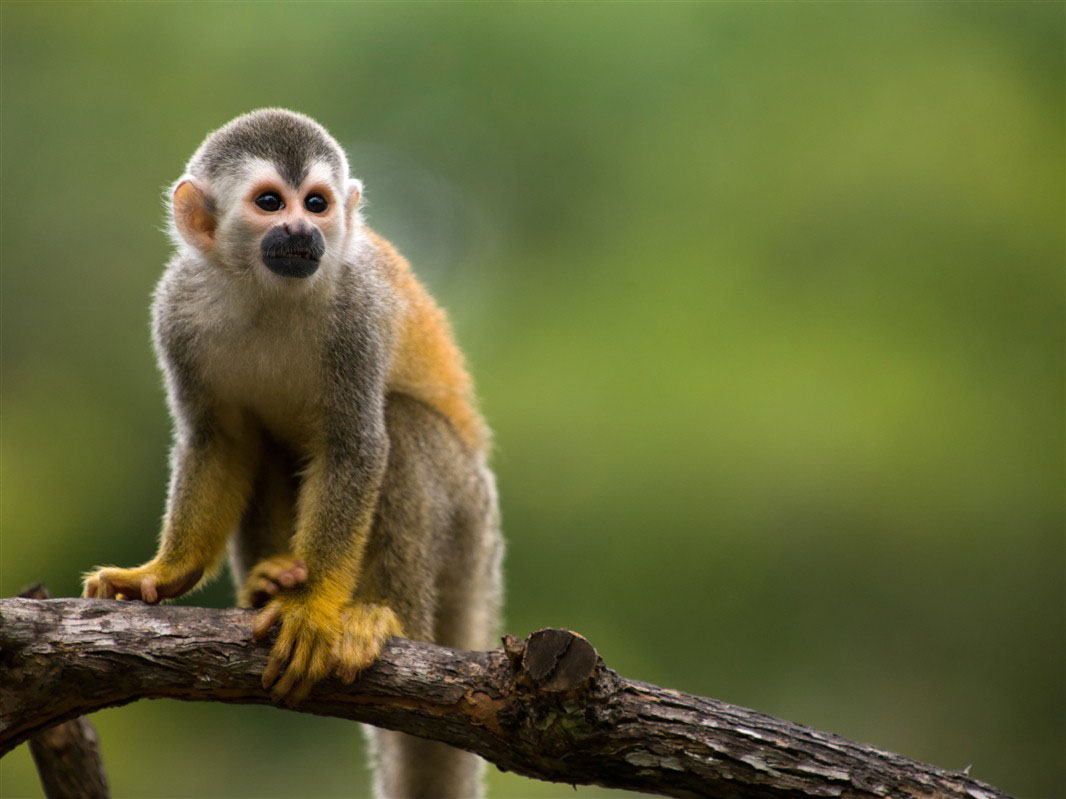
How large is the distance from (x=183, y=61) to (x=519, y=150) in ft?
8.99

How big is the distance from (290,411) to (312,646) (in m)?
0.99

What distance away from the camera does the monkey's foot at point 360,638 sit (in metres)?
3.31

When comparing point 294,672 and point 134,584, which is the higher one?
point 134,584

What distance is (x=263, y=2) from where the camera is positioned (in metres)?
8.83

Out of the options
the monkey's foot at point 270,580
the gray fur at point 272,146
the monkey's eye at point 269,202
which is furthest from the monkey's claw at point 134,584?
the gray fur at point 272,146

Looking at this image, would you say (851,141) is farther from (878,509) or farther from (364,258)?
(364,258)

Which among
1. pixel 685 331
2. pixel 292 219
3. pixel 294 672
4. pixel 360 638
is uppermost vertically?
pixel 685 331

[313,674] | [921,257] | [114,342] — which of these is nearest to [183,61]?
[114,342]

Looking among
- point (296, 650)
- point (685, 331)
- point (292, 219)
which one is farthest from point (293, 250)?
point (685, 331)

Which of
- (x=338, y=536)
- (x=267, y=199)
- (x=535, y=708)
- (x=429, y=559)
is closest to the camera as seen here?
(x=535, y=708)

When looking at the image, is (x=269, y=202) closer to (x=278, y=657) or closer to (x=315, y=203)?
(x=315, y=203)

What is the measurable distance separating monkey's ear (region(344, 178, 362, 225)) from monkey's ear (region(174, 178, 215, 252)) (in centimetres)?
49

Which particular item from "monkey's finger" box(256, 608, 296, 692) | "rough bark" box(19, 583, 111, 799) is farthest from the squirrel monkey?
"rough bark" box(19, 583, 111, 799)

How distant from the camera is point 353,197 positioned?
13.7 feet
